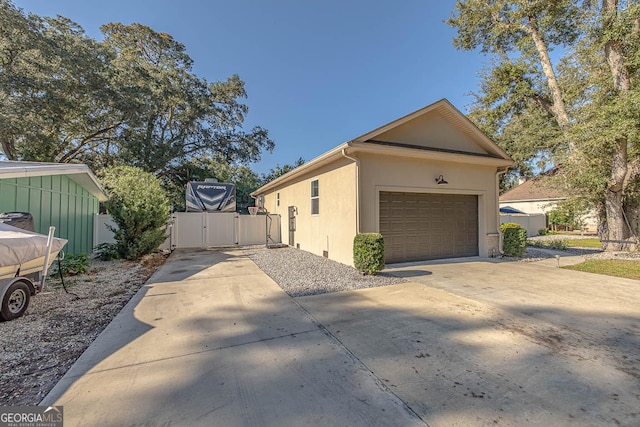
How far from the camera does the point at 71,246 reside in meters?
9.42

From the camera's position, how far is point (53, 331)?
3.47 meters

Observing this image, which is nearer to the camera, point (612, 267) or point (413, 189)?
point (612, 267)

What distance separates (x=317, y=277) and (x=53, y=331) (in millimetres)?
4433

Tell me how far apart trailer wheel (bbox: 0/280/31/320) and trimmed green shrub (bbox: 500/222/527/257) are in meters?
11.8

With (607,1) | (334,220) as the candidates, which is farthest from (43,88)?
(607,1)

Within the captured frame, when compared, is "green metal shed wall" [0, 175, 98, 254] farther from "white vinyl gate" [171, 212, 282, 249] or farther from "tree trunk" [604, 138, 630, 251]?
"tree trunk" [604, 138, 630, 251]

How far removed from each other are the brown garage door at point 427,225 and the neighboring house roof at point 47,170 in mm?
8556

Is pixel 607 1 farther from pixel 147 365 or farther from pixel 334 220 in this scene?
pixel 147 365

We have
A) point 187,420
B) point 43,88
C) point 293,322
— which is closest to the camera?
point 187,420

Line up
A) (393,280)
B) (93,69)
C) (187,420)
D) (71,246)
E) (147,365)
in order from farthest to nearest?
(93,69), (71,246), (393,280), (147,365), (187,420)

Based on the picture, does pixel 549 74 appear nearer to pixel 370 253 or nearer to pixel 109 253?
pixel 370 253

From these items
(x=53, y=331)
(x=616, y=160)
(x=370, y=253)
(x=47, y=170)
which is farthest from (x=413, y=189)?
(x=47, y=170)

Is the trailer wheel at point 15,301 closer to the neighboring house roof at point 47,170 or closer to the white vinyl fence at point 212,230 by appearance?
the neighboring house roof at point 47,170

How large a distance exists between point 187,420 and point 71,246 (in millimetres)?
10939
